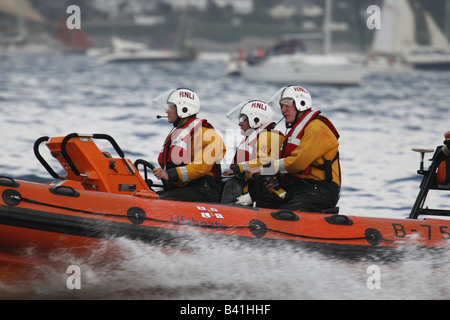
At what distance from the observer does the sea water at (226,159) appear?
5.09m

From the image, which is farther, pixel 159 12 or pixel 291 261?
pixel 159 12

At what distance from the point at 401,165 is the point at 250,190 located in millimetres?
6105

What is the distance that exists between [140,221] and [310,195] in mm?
1383

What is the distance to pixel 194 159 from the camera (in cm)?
532

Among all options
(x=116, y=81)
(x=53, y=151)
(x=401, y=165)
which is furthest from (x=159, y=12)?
(x=53, y=151)

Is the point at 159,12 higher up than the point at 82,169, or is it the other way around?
the point at 159,12

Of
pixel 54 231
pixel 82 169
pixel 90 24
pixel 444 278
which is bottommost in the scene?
pixel 444 278

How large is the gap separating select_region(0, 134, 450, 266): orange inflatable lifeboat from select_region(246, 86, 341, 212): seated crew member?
18 cm

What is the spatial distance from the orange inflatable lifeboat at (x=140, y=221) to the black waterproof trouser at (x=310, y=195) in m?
0.12

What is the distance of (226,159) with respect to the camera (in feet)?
27.5

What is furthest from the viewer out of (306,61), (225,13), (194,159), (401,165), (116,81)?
(225,13)

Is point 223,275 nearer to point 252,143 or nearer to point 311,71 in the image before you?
point 252,143

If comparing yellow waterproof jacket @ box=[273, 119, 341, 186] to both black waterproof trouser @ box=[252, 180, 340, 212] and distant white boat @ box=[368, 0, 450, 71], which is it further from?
distant white boat @ box=[368, 0, 450, 71]

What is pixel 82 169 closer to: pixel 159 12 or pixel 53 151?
pixel 53 151
